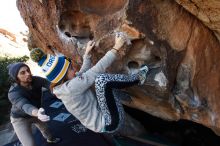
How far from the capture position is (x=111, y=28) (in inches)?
157

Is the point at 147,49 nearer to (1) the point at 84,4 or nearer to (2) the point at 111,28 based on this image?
(2) the point at 111,28

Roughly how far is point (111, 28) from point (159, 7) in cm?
73

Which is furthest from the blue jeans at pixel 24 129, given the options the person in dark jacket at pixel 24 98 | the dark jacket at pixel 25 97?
the dark jacket at pixel 25 97

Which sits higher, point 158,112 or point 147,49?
point 147,49

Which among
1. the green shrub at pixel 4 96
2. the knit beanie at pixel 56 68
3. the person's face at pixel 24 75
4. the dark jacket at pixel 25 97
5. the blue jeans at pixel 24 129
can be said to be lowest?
the green shrub at pixel 4 96

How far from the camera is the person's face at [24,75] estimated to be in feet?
13.0

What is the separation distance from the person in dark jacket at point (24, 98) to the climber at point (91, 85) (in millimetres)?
413

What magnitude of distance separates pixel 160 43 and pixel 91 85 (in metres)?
1.02

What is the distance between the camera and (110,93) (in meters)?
3.29

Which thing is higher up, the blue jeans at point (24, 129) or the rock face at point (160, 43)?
the rock face at point (160, 43)

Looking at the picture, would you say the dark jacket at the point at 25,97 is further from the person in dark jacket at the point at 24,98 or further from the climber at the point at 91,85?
the climber at the point at 91,85

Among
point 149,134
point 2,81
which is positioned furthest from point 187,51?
point 2,81

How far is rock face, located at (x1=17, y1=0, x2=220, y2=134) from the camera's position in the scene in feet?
11.7

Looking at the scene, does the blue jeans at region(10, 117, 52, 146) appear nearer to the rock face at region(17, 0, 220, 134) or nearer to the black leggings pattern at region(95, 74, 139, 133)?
the rock face at region(17, 0, 220, 134)
